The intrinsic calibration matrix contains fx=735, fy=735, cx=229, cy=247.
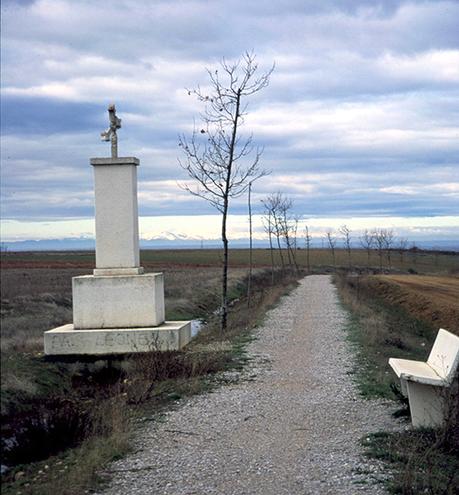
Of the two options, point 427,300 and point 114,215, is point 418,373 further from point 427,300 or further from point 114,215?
point 427,300

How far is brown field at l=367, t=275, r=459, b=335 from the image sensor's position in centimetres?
2627

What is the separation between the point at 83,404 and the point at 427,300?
26.5 metres

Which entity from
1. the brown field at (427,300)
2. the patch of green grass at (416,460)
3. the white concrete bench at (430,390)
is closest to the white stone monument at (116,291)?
the white concrete bench at (430,390)

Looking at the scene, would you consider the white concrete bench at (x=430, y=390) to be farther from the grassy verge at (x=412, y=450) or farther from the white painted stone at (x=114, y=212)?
the white painted stone at (x=114, y=212)

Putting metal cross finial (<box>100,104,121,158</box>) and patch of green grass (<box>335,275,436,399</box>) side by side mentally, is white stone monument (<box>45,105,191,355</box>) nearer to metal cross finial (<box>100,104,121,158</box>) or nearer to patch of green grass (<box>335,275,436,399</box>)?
metal cross finial (<box>100,104,121,158</box>)

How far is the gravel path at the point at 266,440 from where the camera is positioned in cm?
609

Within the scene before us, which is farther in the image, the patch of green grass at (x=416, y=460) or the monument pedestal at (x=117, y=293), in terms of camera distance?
the monument pedestal at (x=117, y=293)

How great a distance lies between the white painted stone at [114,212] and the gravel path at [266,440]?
290 centimetres

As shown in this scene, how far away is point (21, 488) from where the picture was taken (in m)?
4.60

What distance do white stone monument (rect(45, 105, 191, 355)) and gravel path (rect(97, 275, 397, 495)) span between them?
5.82ft

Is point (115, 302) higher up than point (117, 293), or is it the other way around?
point (117, 293)

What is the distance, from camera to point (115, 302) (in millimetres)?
12023

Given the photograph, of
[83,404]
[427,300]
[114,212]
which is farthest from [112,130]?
[427,300]

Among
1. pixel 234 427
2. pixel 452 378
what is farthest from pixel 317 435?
pixel 452 378
